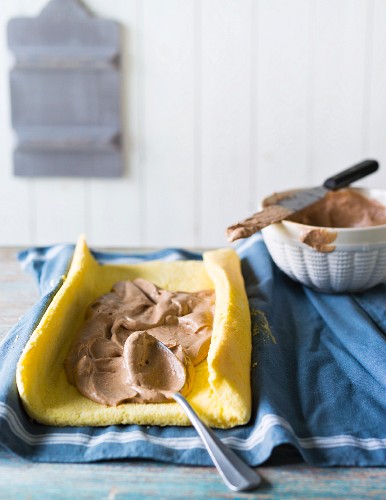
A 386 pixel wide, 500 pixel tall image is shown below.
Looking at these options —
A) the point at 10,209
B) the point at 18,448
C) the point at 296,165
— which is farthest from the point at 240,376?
the point at 10,209

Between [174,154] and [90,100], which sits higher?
[90,100]

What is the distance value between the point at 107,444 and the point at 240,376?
0.59 ft

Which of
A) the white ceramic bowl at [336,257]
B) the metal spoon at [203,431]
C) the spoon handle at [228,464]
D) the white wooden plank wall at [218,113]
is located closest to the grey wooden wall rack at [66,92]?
the white wooden plank wall at [218,113]

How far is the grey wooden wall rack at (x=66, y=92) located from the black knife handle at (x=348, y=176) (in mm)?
1188

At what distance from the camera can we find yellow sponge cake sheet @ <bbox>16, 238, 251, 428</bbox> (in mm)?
837

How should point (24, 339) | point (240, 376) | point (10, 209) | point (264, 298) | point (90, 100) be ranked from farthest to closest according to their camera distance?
1. point (10, 209)
2. point (90, 100)
3. point (264, 298)
4. point (24, 339)
5. point (240, 376)

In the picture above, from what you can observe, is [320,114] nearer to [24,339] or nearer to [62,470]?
[24,339]

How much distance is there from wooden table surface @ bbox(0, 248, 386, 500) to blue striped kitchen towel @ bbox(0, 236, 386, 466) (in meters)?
0.01

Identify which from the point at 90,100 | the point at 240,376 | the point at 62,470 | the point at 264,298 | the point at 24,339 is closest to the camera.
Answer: the point at 62,470

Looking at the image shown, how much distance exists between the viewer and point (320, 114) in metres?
2.40

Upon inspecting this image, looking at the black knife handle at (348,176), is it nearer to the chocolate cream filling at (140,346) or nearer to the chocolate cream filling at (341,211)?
the chocolate cream filling at (341,211)

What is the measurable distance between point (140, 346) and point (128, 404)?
91mm

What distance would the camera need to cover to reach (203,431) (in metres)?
0.79

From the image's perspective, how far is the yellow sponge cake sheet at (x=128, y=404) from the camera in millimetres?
837
